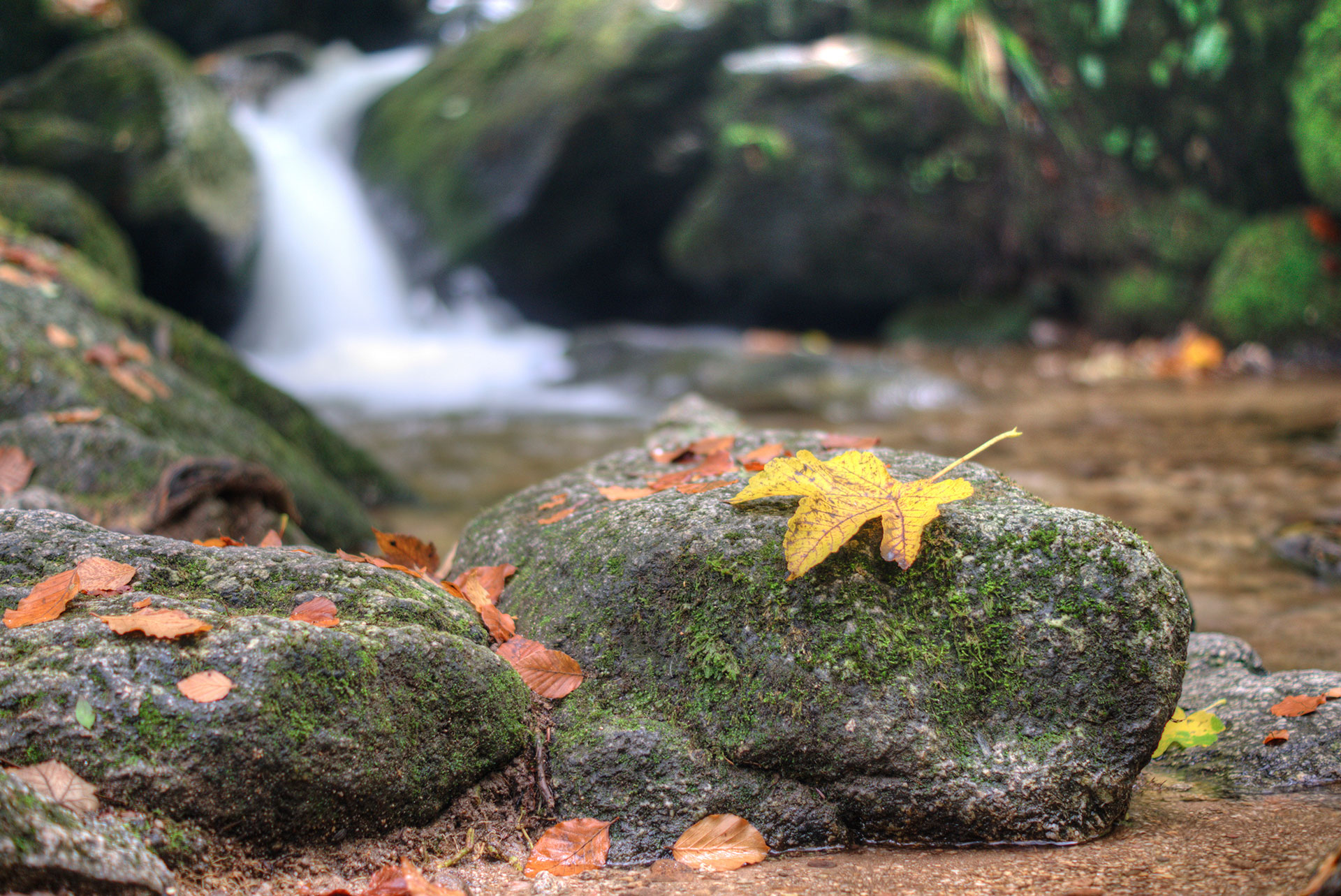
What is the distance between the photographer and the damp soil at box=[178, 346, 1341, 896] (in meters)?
1.46

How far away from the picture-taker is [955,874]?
1507 millimetres

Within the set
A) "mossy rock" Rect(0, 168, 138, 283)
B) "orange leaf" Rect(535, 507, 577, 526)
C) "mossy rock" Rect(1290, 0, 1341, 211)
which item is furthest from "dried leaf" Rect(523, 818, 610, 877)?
"mossy rock" Rect(1290, 0, 1341, 211)

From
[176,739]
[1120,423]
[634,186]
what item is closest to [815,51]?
[634,186]

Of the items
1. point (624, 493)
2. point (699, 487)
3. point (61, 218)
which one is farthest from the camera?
point (61, 218)

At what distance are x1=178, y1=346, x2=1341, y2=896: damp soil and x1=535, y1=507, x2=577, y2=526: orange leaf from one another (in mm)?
693

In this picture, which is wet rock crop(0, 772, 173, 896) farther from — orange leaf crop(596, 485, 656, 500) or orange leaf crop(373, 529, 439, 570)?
orange leaf crop(596, 485, 656, 500)

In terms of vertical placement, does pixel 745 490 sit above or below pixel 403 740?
above

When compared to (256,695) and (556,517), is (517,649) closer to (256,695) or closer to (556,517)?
(556,517)

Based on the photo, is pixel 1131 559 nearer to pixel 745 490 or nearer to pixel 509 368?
pixel 745 490

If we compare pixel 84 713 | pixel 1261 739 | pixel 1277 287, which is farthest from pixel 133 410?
pixel 1277 287

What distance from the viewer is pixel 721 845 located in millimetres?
1626

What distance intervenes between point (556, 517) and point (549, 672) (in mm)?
501

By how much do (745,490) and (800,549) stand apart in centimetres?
23

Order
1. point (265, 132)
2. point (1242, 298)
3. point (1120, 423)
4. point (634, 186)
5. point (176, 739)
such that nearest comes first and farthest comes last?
point (176, 739)
point (1120, 423)
point (1242, 298)
point (634, 186)
point (265, 132)
